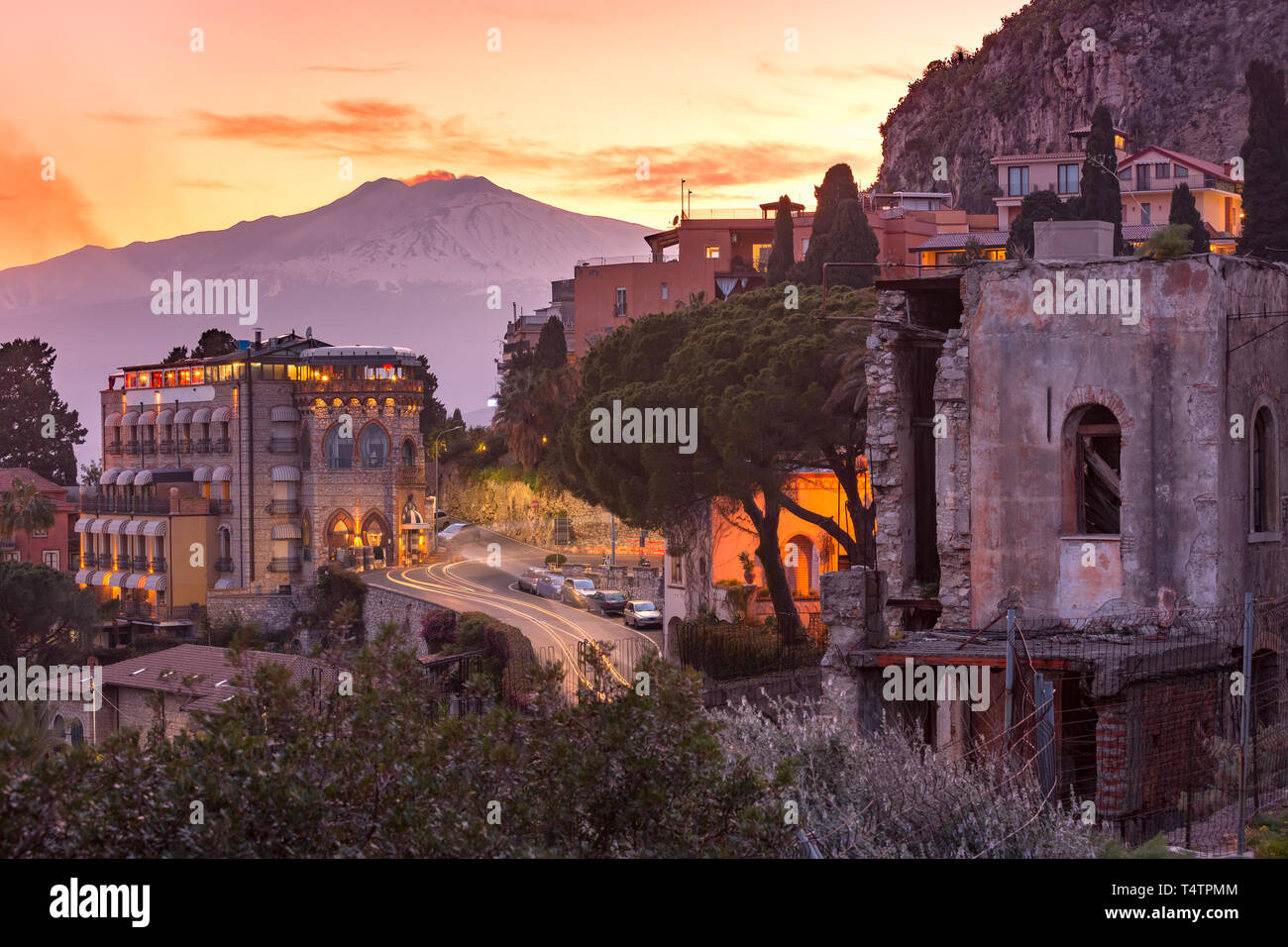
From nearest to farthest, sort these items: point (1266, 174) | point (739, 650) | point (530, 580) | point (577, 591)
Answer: point (739, 650) < point (1266, 174) < point (577, 591) < point (530, 580)

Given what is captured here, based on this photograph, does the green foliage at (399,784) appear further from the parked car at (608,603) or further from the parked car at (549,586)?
the parked car at (549,586)

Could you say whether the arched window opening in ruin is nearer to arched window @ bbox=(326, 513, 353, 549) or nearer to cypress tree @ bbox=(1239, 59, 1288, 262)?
cypress tree @ bbox=(1239, 59, 1288, 262)

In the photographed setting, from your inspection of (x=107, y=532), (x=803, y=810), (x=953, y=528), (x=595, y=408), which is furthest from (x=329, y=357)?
(x=803, y=810)

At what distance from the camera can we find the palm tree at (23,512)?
81312 mm

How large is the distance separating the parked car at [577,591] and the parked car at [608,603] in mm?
460

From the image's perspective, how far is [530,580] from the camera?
64.8 metres

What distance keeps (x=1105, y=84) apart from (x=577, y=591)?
88.9 metres

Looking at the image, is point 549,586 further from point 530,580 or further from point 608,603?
point 608,603

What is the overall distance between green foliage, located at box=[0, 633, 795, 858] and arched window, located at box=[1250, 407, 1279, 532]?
53.5 feet

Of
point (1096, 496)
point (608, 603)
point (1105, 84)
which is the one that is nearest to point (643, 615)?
point (608, 603)

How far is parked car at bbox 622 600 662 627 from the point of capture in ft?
177
